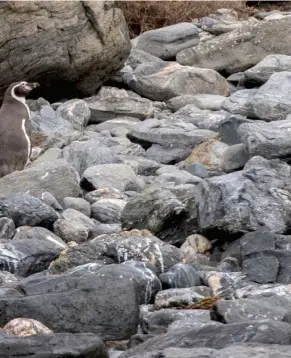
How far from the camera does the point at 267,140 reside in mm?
8617

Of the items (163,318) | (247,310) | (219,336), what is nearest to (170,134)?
(163,318)

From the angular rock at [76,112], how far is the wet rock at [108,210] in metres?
3.12

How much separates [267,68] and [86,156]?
3368mm

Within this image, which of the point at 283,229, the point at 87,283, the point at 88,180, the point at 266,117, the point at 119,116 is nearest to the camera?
the point at 87,283

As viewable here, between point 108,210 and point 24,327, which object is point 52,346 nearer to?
point 24,327

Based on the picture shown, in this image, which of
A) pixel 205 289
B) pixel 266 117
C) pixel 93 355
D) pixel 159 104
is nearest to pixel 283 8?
pixel 159 104

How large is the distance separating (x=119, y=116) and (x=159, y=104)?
498mm

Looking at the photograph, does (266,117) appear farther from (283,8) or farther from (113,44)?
(283,8)

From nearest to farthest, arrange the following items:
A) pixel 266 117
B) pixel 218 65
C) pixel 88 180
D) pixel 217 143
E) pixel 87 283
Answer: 1. pixel 87 283
2. pixel 88 180
3. pixel 217 143
4. pixel 266 117
5. pixel 218 65

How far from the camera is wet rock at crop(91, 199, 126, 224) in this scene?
8156 millimetres

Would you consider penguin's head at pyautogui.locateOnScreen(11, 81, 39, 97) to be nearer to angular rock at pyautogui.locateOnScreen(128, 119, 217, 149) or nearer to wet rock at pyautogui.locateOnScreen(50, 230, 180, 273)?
angular rock at pyautogui.locateOnScreen(128, 119, 217, 149)

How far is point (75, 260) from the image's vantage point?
21.6ft

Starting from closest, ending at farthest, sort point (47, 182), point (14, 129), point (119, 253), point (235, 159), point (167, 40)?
point (119, 253) → point (47, 182) → point (235, 159) → point (14, 129) → point (167, 40)

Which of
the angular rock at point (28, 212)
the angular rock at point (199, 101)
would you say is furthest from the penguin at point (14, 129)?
the angular rock at point (28, 212)
